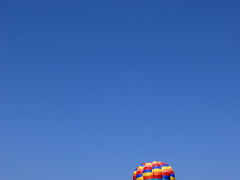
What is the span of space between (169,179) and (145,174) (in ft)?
13.1

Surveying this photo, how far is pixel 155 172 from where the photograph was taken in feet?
177

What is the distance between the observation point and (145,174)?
54594 millimetres

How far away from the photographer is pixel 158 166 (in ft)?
179

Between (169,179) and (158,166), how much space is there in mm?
→ 2719

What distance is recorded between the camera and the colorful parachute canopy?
53781 mm

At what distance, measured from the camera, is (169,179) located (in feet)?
178

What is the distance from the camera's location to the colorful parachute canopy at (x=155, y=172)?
5378cm

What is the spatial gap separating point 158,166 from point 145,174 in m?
2.51
